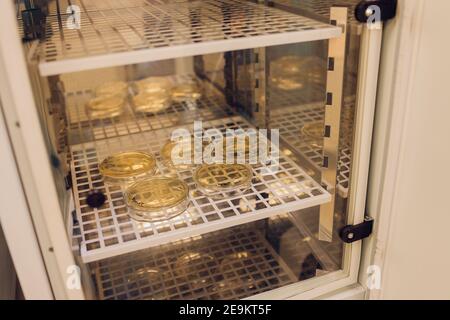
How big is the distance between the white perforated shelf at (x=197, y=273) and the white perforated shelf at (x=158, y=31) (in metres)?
0.55

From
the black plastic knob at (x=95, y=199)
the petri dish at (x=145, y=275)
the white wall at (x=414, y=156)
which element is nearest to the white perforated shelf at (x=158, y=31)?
the white wall at (x=414, y=156)

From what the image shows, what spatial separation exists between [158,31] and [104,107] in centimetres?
66

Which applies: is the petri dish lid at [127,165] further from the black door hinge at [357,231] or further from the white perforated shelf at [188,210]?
the black door hinge at [357,231]

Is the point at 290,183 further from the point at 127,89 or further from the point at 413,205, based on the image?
the point at 127,89

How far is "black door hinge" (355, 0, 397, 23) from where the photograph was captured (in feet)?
2.41

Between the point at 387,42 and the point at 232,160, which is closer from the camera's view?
the point at 387,42

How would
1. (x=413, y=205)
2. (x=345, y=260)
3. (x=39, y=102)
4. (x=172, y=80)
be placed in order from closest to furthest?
(x=39, y=102) → (x=413, y=205) → (x=345, y=260) → (x=172, y=80)

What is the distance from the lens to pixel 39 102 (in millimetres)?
697

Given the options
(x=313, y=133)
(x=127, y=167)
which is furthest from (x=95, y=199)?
(x=313, y=133)

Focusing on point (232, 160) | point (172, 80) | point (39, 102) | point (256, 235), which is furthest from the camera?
point (172, 80)

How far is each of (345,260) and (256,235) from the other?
0.33 m
